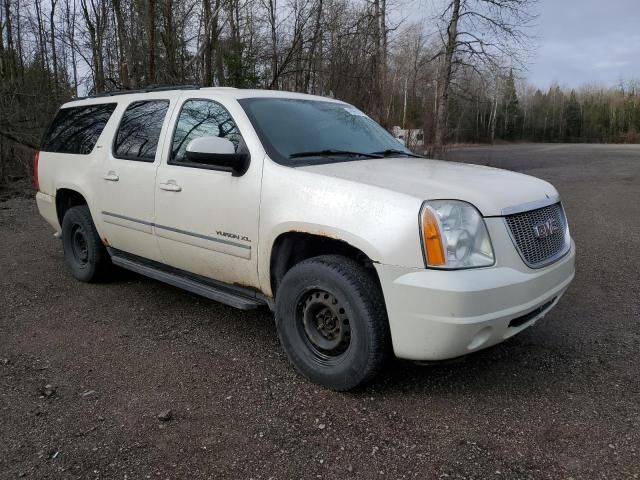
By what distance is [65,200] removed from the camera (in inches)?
217

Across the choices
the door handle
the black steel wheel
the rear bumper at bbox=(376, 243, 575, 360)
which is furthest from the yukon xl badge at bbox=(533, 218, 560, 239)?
the door handle

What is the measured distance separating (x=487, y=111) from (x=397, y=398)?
194ft

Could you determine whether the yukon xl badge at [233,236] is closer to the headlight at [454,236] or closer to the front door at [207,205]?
the front door at [207,205]

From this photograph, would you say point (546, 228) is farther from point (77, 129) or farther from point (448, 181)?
Result: point (77, 129)

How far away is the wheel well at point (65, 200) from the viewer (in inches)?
211

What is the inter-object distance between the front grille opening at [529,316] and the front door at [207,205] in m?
1.64

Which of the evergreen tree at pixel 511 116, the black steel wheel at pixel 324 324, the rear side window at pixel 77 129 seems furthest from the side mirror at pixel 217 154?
the evergreen tree at pixel 511 116

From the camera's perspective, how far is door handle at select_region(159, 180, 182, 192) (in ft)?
12.7

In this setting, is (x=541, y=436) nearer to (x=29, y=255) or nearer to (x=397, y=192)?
(x=397, y=192)

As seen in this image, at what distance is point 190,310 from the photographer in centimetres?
457

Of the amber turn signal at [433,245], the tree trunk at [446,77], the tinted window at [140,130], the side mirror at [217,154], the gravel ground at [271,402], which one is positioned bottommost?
the gravel ground at [271,402]

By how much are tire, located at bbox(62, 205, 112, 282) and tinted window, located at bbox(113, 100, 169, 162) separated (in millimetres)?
910

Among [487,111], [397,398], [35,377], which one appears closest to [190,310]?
[35,377]

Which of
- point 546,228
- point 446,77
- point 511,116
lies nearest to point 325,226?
point 546,228
